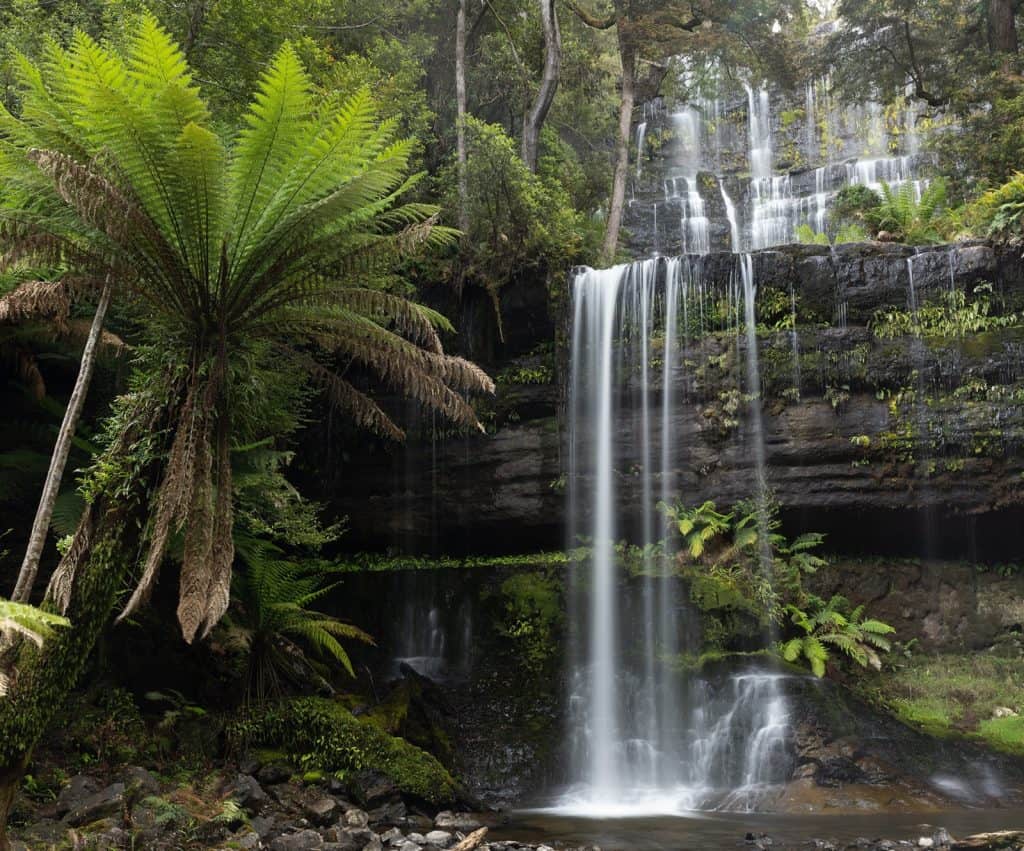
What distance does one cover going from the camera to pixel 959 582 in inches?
493

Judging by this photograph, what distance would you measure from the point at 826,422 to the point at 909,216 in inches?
161

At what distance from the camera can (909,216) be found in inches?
536

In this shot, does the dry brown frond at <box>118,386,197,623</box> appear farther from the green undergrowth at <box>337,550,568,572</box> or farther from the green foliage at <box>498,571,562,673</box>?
the green undergrowth at <box>337,550,568,572</box>

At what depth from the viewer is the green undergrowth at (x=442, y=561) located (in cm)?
1276

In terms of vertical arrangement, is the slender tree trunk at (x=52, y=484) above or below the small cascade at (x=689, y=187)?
below

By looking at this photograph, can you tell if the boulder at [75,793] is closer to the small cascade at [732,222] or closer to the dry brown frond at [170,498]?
the dry brown frond at [170,498]

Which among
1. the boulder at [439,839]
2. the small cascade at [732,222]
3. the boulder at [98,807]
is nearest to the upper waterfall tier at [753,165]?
the small cascade at [732,222]

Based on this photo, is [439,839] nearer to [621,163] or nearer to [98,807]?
[98,807]

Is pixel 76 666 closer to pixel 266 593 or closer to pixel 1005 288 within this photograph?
pixel 266 593

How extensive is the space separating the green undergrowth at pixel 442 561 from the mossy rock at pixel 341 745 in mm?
5038

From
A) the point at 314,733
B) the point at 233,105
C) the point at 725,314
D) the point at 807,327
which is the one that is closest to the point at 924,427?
the point at 807,327

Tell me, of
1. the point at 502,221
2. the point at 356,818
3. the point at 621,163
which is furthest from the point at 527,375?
the point at 356,818

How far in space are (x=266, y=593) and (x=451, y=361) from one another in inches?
122

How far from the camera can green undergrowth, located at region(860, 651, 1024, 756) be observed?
33.9ft
